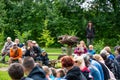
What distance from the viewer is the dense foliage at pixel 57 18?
30.8 meters

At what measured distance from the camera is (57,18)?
3108 cm

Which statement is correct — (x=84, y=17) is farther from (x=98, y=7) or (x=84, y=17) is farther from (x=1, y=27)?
(x=1, y=27)

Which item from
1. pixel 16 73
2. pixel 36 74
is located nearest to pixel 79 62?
pixel 36 74

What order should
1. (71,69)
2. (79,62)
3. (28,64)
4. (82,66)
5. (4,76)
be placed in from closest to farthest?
(28,64)
(71,69)
(79,62)
(82,66)
(4,76)

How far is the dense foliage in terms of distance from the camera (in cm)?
3083

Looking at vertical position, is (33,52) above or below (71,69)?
below

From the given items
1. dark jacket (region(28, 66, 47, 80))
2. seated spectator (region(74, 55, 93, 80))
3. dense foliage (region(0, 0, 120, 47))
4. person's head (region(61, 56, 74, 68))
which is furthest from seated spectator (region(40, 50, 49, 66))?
dense foliage (region(0, 0, 120, 47))

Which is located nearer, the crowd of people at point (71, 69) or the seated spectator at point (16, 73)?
→ the seated spectator at point (16, 73)

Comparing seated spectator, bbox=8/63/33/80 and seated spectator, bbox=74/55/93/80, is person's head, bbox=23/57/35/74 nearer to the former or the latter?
seated spectator, bbox=8/63/33/80

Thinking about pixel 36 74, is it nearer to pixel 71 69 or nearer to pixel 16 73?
pixel 71 69

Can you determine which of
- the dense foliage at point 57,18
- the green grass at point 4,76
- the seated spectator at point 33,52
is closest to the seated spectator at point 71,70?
the green grass at point 4,76

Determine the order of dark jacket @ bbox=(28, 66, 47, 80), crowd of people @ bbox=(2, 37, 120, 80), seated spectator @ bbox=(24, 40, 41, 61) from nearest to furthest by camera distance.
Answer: crowd of people @ bbox=(2, 37, 120, 80)
dark jacket @ bbox=(28, 66, 47, 80)
seated spectator @ bbox=(24, 40, 41, 61)

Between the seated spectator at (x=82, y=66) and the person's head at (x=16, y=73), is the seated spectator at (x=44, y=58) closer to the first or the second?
the seated spectator at (x=82, y=66)

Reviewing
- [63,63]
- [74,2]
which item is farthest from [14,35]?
[63,63]
